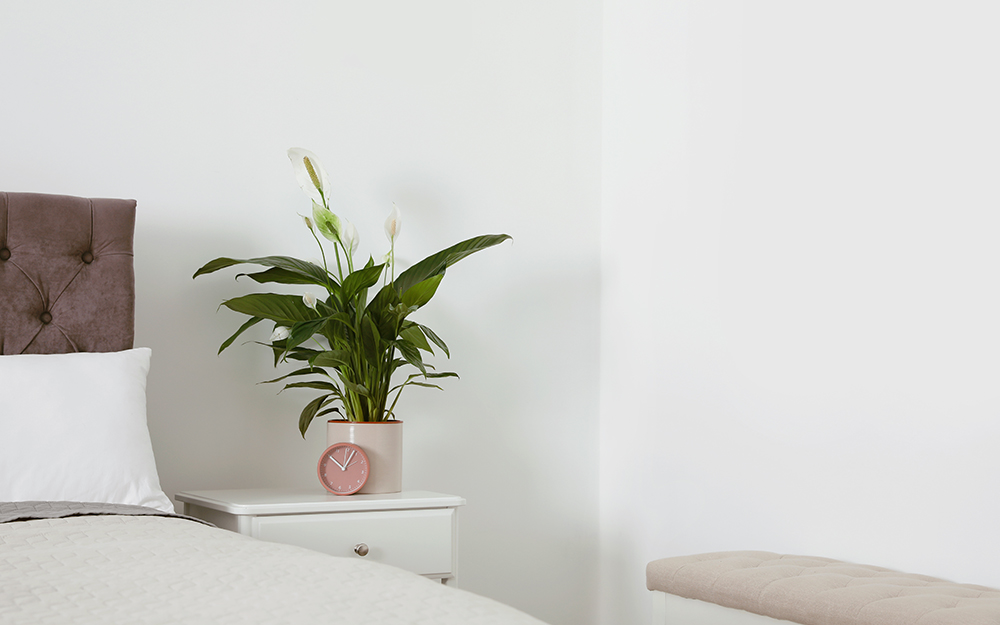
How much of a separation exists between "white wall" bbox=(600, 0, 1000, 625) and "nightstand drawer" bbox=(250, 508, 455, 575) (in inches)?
32.1

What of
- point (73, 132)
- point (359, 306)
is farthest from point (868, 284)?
point (73, 132)

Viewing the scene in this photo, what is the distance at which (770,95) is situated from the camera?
7.67ft

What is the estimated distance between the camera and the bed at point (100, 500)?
2.74 ft

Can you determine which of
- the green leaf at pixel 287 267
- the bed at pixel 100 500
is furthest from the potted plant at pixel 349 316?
the bed at pixel 100 500

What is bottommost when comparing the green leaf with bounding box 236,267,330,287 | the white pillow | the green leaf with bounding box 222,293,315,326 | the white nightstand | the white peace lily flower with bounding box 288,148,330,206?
the white nightstand

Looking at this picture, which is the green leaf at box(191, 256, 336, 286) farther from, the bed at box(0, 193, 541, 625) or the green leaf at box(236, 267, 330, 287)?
the bed at box(0, 193, 541, 625)

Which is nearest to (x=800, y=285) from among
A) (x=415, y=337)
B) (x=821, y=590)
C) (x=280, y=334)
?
(x=821, y=590)

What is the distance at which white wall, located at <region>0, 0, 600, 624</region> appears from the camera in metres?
2.25

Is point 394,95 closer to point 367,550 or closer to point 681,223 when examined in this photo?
point 681,223

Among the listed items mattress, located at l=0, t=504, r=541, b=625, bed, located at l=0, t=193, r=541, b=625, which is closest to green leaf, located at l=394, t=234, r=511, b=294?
bed, located at l=0, t=193, r=541, b=625

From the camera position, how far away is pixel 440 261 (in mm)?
2244

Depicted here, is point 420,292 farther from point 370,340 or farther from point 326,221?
point 326,221

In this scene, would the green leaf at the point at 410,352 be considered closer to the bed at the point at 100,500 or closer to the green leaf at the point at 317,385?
the green leaf at the point at 317,385

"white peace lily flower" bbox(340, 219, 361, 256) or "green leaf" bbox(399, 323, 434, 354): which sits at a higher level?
"white peace lily flower" bbox(340, 219, 361, 256)
